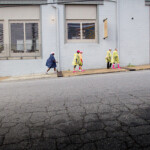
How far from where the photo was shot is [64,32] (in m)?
14.3

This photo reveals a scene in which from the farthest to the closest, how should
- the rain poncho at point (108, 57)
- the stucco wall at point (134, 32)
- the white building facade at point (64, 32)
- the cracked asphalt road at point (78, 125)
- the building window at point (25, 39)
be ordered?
the stucco wall at point (134, 32) → the building window at point (25, 39) → the white building facade at point (64, 32) → the rain poncho at point (108, 57) → the cracked asphalt road at point (78, 125)

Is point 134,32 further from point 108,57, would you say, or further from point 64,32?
point 64,32

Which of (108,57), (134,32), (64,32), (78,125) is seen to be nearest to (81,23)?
(64,32)

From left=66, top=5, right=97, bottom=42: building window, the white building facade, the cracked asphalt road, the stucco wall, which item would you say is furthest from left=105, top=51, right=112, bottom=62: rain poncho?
the cracked asphalt road

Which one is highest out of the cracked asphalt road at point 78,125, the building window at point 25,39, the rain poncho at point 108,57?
the building window at point 25,39

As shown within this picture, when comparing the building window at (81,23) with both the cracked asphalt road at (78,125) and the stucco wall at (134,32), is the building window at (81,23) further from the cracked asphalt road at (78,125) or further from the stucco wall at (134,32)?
the cracked asphalt road at (78,125)

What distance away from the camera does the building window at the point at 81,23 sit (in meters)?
14.4

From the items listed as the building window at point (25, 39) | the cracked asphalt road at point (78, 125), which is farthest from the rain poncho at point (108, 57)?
the cracked asphalt road at point (78, 125)

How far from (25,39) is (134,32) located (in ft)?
31.1

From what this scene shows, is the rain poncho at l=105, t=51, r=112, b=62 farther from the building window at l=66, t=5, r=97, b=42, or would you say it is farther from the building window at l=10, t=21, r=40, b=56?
the building window at l=10, t=21, r=40, b=56

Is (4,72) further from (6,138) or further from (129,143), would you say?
(129,143)

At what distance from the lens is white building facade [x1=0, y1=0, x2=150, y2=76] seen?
1402 centimetres

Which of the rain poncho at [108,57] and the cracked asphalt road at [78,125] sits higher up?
the rain poncho at [108,57]

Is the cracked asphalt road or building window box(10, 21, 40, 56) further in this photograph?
building window box(10, 21, 40, 56)
